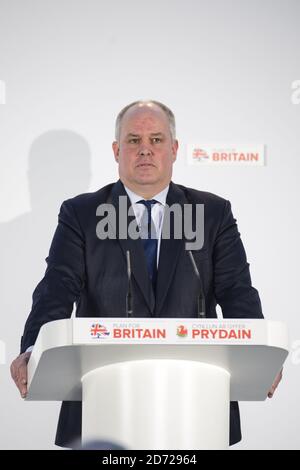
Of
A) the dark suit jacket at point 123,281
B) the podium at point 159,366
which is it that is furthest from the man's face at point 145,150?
the podium at point 159,366

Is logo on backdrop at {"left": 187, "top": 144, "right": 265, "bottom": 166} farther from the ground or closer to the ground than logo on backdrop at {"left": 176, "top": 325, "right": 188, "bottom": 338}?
farther from the ground

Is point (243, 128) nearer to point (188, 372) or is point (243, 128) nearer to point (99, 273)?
point (99, 273)

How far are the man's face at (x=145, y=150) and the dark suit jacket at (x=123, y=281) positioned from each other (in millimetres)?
240

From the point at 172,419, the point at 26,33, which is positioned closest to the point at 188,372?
the point at 172,419

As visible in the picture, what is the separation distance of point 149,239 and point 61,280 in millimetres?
369

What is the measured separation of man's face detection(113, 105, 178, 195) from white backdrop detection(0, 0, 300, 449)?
0.50 metres

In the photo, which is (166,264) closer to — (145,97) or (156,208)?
(156,208)

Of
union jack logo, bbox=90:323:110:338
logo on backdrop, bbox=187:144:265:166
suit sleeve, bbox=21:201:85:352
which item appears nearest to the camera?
union jack logo, bbox=90:323:110:338

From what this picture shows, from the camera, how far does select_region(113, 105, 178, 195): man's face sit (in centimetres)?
393

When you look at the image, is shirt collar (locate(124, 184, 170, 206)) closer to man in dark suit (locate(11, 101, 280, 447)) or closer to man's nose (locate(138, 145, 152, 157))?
man in dark suit (locate(11, 101, 280, 447))

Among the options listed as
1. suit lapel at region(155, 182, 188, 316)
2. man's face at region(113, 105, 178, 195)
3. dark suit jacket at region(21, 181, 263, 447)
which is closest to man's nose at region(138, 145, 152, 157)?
man's face at region(113, 105, 178, 195)

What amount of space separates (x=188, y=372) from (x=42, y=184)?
2.12 m

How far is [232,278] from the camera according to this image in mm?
3596

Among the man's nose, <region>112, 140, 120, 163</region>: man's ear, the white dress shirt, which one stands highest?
<region>112, 140, 120, 163</region>: man's ear
